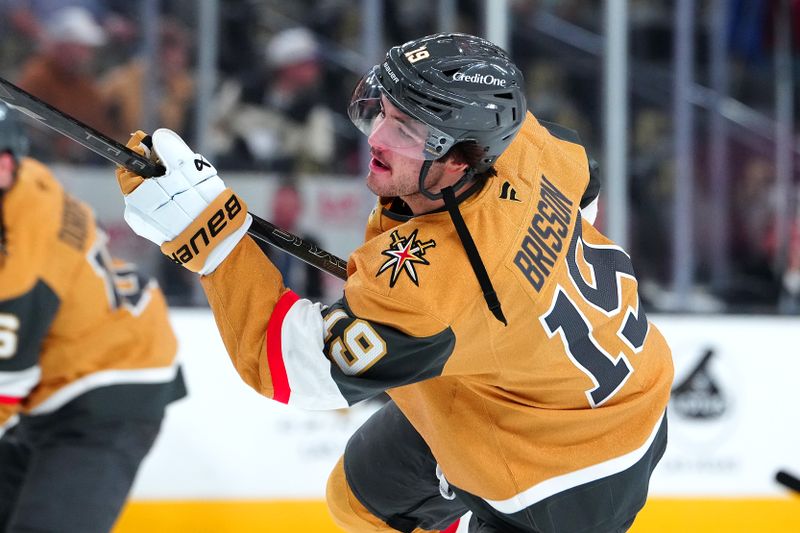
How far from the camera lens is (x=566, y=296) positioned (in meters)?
1.96

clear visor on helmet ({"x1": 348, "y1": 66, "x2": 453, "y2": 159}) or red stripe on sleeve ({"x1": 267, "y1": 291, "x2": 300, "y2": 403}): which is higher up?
clear visor on helmet ({"x1": 348, "y1": 66, "x2": 453, "y2": 159})

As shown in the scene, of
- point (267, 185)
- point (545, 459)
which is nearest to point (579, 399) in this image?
point (545, 459)

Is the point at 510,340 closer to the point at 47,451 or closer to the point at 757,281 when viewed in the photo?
the point at 47,451

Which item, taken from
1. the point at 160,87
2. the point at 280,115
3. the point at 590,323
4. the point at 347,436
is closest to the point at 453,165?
the point at 590,323

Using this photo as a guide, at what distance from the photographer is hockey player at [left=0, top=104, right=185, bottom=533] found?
249 centimetres

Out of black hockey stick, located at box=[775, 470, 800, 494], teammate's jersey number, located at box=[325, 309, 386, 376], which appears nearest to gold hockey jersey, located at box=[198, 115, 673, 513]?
teammate's jersey number, located at box=[325, 309, 386, 376]

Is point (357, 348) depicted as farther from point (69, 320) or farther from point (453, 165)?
point (69, 320)

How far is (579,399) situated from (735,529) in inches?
75.4

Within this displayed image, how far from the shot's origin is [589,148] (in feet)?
15.8

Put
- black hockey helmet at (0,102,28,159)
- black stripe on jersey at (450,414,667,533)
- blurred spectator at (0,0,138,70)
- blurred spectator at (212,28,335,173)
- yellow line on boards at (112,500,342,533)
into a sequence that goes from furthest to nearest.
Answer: blurred spectator at (212,28,335,173), blurred spectator at (0,0,138,70), yellow line on boards at (112,500,342,533), black hockey helmet at (0,102,28,159), black stripe on jersey at (450,414,667,533)

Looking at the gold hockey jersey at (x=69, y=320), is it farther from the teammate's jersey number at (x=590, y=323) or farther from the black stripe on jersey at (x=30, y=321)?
the teammate's jersey number at (x=590, y=323)

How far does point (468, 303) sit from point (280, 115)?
3.00 meters

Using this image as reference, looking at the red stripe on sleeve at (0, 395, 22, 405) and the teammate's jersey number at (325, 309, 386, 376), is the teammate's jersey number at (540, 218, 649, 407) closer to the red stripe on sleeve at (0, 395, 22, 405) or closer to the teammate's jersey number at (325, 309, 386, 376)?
the teammate's jersey number at (325, 309, 386, 376)

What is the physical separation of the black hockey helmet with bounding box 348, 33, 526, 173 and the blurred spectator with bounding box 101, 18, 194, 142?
260 cm
